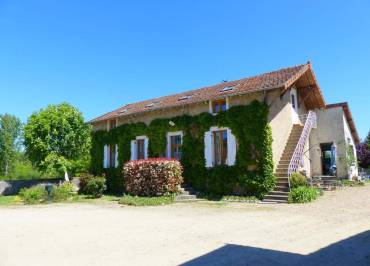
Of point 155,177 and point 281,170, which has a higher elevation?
point 281,170

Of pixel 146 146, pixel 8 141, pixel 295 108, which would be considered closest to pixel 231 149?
pixel 295 108

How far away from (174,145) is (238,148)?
4.05 meters

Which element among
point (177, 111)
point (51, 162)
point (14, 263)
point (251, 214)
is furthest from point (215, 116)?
point (51, 162)

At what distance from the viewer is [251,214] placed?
33.5ft

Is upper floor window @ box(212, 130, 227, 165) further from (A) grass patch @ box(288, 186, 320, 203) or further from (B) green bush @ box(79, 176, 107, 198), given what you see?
(B) green bush @ box(79, 176, 107, 198)

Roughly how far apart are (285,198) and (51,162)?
66.7 feet

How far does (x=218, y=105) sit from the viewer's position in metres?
16.4

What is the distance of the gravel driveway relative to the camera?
5.32 meters

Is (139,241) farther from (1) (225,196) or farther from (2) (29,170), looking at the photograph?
(2) (29,170)

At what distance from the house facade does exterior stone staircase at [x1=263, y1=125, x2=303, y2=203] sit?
0.11ft

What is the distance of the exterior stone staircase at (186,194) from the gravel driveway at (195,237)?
3.69 metres

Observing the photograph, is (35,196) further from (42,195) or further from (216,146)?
(216,146)

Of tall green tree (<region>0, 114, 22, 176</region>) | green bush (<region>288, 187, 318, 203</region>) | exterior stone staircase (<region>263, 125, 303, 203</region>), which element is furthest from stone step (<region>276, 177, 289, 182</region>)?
tall green tree (<region>0, 114, 22, 176</region>)

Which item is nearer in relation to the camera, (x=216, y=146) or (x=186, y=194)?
(x=186, y=194)
